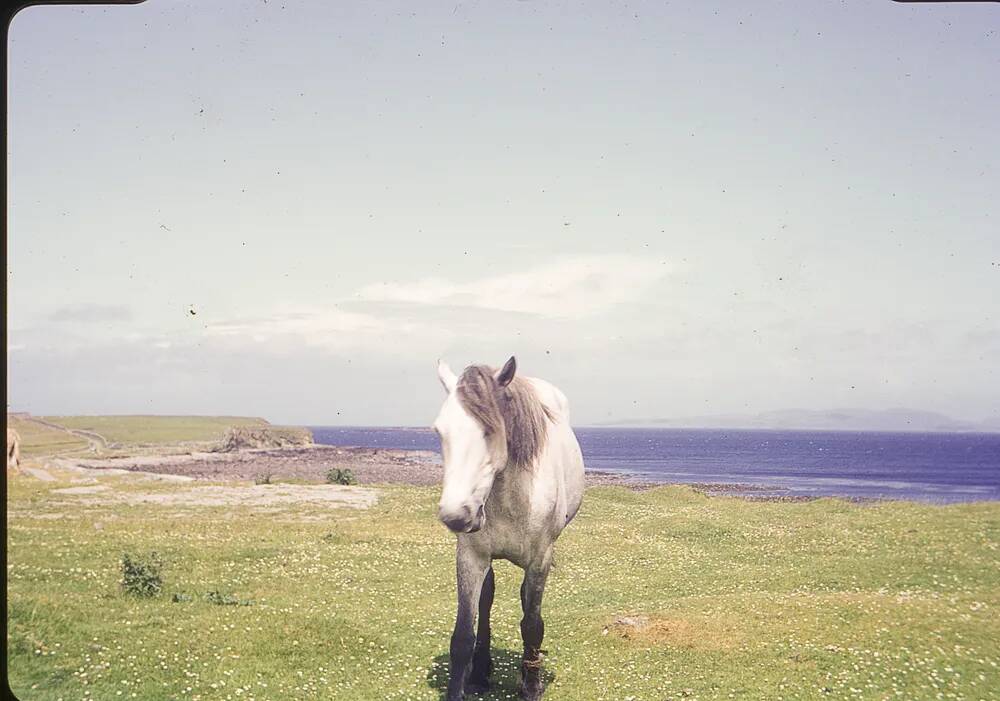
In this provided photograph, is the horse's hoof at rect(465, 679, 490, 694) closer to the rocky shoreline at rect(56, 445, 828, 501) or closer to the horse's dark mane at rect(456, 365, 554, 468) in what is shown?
the horse's dark mane at rect(456, 365, 554, 468)

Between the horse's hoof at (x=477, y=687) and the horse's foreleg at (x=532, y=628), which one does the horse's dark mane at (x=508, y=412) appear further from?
the horse's hoof at (x=477, y=687)

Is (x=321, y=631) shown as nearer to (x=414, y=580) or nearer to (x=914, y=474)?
(x=414, y=580)

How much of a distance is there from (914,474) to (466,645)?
1620 inches

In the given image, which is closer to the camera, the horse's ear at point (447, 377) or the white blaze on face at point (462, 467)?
the white blaze on face at point (462, 467)

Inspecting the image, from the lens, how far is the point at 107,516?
14664mm

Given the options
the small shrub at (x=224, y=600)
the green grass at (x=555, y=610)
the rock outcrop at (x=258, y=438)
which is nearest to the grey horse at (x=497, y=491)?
the green grass at (x=555, y=610)

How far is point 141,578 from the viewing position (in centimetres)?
965

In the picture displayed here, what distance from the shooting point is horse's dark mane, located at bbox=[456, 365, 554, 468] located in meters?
5.93

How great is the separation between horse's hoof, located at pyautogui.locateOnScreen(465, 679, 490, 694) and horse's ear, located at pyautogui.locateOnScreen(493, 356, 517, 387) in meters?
3.09

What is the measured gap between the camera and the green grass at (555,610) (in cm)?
768

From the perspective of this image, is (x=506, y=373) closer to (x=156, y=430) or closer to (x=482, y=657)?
(x=482, y=657)

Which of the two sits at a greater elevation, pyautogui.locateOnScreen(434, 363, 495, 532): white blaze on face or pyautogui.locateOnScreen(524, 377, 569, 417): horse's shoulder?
pyautogui.locateOnScreen(524, 377, 569, 417): horse's shoulder

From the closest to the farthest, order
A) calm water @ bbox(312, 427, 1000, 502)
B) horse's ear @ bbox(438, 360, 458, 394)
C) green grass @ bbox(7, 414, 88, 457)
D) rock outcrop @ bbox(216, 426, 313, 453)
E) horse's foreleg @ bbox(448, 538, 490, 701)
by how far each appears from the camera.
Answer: horse's ear @ bbox(438, 360, 458, 394), horse's foreleg @ bbox(448, 538, 490, 701), calm water @ bbox(312, 427, 1000, 502), green grass @ bbox(7, 414, 88, 457), rock outcrop @ bbox(216, 426, 313, 453)

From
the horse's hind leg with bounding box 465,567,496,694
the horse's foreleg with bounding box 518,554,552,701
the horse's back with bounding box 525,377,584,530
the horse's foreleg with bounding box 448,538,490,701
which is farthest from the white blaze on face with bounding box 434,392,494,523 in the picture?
the horse's hind leg with bounding box 465,567,496,694
